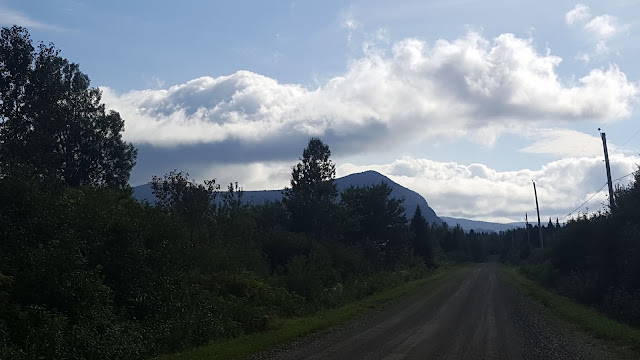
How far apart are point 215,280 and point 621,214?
71.3ft

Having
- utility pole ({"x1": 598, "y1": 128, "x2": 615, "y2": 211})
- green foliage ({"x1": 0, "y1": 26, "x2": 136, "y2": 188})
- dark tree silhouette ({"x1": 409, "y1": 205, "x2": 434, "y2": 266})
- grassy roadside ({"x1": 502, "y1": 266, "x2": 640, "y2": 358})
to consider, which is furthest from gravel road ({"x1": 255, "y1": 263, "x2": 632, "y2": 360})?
dark tree silhouette ({"x1": 409, "y1": 205, "x2": 434, "y2": 266})

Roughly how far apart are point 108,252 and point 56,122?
20.4 meters

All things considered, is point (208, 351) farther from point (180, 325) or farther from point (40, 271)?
point (40, 271)

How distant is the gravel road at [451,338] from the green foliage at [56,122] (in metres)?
20.3

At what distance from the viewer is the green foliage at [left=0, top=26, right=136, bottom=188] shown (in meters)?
34.3

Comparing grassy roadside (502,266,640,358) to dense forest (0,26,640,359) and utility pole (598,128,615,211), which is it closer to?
dense forest (0,26,640,359)

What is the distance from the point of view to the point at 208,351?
584 inches

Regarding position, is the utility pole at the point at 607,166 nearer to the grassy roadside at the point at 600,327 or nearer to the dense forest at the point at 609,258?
the dense forest at the point at 609,258

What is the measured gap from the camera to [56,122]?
35844 mm

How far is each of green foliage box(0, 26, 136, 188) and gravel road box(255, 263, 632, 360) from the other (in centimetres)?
2027

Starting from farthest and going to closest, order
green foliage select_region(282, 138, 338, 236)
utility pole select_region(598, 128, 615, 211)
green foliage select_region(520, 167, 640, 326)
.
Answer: green foliage select_region(282, 138, 338, 236), utility pole select_region(598, 128, 615, 211), green foliage select_region(520, 167, 640, 326)

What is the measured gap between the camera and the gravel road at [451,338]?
1419cm

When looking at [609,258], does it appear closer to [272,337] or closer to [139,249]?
[272,337]

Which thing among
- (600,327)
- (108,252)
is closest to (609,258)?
(600,327)
